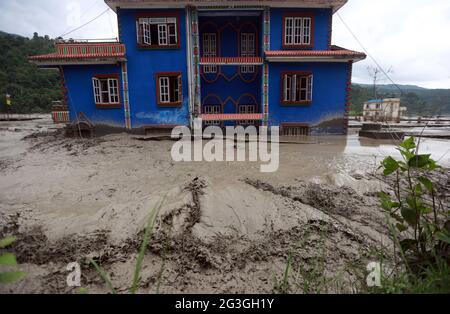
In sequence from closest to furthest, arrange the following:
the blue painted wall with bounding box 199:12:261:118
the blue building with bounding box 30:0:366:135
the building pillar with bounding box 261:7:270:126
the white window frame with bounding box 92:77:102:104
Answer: the blue building with bounding box 30:0:366:135 < the white window frame with bounding box 92:77:102:104 < the building pillar with bounding box 261:7:270:126 < the blue painted wall with bounding box 199:12:261:118

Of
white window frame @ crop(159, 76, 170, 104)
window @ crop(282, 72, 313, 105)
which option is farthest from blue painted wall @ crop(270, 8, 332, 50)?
white window frame @ crop(159, 76, 170, 104)

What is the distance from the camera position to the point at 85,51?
41.1ft

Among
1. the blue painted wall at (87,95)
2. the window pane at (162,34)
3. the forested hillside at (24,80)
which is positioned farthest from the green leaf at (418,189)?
the forested hillside at (24,80)

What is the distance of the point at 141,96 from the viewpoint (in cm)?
1340

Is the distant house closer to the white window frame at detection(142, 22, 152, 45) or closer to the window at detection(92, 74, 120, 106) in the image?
the white window frame at detection(142, 22, 152, 45)

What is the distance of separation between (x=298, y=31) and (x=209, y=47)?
505cm

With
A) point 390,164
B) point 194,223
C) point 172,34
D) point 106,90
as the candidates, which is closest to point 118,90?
point 106,90

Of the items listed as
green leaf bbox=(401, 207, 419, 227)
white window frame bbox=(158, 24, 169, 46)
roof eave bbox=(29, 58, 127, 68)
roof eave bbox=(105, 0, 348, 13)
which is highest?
roof eave bbox=(105, 0, 348, 13)

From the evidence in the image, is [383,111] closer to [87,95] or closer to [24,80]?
[87,95]

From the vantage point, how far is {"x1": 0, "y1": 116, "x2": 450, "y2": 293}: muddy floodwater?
2729 millimetres

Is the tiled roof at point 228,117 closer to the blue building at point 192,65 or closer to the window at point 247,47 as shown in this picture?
the blue building at point 192,65

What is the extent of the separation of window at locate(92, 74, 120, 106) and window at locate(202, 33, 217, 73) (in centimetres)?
501
